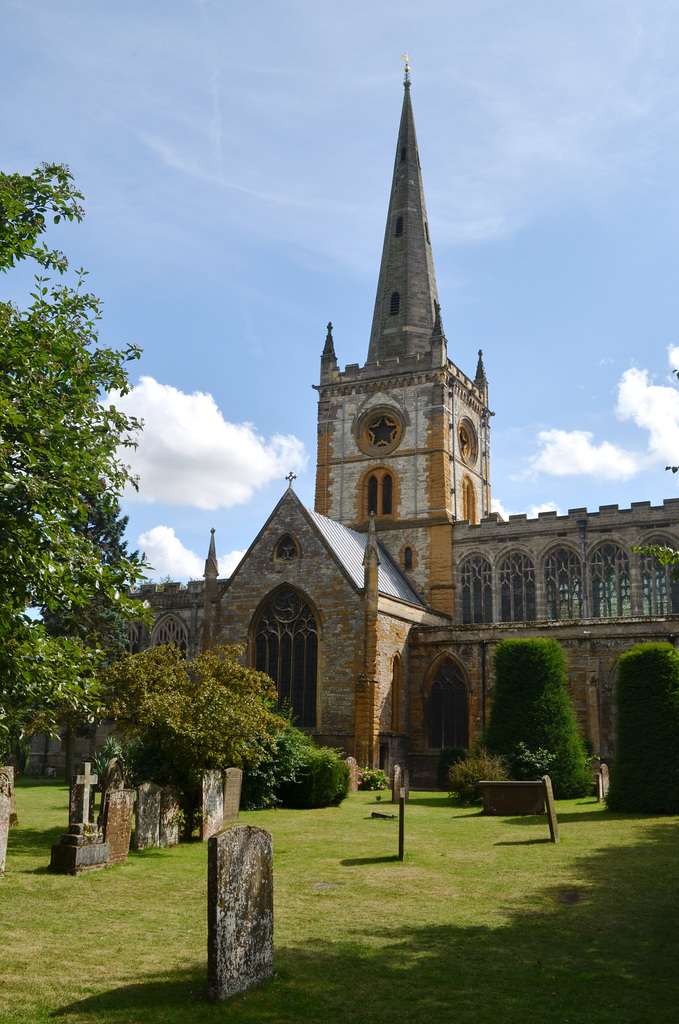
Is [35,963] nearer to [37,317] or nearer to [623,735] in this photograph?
[37,317]

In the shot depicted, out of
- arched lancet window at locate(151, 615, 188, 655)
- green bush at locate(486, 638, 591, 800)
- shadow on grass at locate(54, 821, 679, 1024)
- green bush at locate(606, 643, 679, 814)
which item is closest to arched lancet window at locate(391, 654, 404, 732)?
green bush at locate(486, 638, 591, 800)

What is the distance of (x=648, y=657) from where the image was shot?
21.2m

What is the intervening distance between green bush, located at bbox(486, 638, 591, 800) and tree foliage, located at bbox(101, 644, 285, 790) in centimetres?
892

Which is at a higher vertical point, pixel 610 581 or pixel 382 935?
pixel 610 581

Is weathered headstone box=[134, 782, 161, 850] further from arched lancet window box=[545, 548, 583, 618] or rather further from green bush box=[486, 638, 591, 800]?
arched lancet window box=[545, 548, 583, 618]

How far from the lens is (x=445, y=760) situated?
30.1 meters

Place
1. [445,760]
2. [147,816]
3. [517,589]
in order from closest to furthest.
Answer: [147,816]
[445,760]
[517,589]

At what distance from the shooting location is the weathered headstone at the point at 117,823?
1405 centimetres

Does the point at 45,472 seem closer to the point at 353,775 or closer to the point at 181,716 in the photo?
the point at 181,716

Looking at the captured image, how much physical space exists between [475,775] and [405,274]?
31.9 meters

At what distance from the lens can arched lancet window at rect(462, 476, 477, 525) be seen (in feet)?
150

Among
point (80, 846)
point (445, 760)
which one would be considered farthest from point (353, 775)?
point (80, 846)

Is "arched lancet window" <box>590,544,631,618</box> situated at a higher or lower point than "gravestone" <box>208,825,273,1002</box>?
higher

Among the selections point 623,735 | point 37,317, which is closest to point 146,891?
point 37,317
